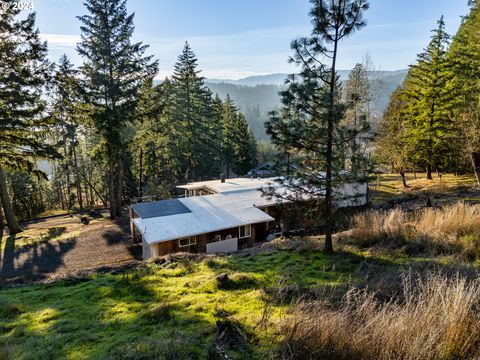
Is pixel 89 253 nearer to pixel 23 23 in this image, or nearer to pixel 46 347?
pixel 46 347

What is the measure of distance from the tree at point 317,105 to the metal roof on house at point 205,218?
5485mm

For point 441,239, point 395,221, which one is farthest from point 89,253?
point 441,239

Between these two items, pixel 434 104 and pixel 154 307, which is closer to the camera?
pixel 154 307

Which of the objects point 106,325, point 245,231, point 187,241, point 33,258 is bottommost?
point 33,258

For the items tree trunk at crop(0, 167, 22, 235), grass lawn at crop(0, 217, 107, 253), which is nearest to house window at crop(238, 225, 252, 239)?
grass lawn at crop(0, 217, 107, 253)

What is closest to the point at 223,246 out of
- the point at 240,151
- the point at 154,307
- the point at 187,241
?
the point at 187,241

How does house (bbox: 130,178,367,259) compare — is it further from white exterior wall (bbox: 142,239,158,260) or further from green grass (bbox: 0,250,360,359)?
green grass (bbox: 0,250,360,359)

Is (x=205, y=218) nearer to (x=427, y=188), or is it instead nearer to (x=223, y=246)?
(x=223, y=246)

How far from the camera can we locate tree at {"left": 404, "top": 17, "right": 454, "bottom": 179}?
25688 millimetres

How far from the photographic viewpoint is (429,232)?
9266 mm

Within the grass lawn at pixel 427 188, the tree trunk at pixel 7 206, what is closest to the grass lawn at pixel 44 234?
the tree trunk at pixel 7 206

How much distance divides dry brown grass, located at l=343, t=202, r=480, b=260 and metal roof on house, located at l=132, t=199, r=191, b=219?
10959 millimetres

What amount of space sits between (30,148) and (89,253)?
9114mm

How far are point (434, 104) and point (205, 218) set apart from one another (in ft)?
78.1
